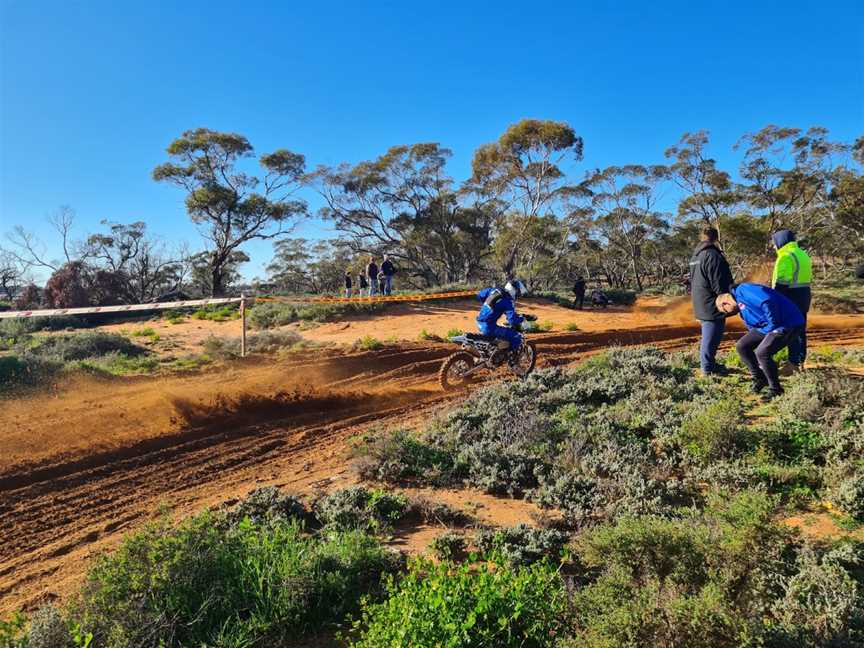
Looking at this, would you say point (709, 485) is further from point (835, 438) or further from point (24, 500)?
point (24, 500)

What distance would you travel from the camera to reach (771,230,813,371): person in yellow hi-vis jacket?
21.4 ft

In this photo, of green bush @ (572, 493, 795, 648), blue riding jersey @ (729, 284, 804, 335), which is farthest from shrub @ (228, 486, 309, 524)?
blue riding jersey @ (729, 284, 804, 335)

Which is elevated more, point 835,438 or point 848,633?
point 835,438

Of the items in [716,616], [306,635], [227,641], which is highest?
[716,616]

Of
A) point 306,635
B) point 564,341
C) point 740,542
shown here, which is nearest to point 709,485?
point 740,542

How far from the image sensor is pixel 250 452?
21.7 ft

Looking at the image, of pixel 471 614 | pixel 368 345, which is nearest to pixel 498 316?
pixel 368 345

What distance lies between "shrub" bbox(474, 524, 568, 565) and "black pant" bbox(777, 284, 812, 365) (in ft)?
14.8

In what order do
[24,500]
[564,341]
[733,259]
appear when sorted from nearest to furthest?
[24,500] < [564,341] < [733,259]

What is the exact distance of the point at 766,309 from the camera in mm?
5828

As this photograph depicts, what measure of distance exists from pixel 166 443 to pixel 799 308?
28.1 ft

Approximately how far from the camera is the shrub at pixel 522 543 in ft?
12.0

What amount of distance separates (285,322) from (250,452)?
12.6 m

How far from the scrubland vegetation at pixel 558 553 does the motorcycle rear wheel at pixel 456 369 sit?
327 centimetres
